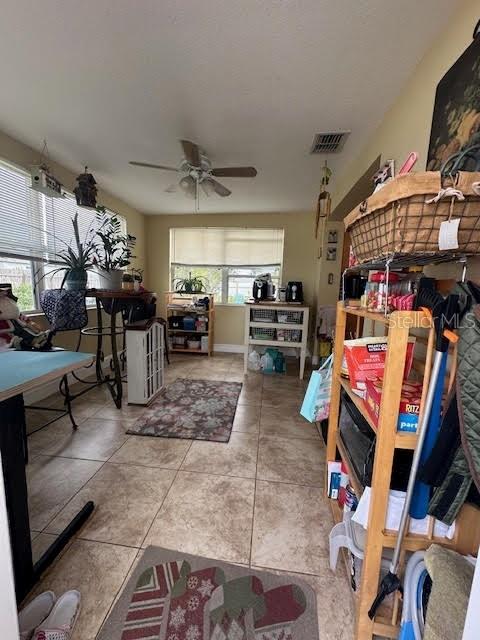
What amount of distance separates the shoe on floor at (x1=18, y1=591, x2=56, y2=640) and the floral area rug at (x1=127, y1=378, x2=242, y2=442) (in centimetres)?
113

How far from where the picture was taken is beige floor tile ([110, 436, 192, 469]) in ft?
5.89

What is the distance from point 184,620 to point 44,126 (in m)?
3.24

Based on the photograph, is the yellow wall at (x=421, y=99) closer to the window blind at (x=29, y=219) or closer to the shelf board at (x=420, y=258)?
the shelf board at (x=420, y=258)

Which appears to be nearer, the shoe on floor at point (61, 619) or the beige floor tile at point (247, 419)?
the shoe on floor at point (61, 619)

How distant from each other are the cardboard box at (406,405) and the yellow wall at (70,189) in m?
3.06

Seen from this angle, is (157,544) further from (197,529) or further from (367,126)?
(367,126)

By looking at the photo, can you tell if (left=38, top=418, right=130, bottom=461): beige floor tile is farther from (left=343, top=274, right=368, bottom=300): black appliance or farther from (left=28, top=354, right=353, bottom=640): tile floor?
(left=343, top=274, right=368, bottom=300): black appliance

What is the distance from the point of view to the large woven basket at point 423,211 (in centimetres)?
61

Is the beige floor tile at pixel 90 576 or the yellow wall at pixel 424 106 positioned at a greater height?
the yellow wall at pixel 424 106

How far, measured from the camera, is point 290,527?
4.39 feet

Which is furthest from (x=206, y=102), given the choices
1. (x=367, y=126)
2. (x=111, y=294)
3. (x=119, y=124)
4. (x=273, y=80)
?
(x=111, y=294)

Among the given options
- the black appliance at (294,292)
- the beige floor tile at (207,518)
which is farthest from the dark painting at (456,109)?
the black appliance at (294,292)

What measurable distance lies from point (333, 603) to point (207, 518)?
64 centimetres

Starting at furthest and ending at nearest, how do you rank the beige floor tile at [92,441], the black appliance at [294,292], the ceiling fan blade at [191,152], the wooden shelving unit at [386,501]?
1. the black appliance at [294,292]
2. the ceiling fan blade at [191,152]
3. the beige floor tile at [92,441]
4. the wooden shelving unit at [386,501]
